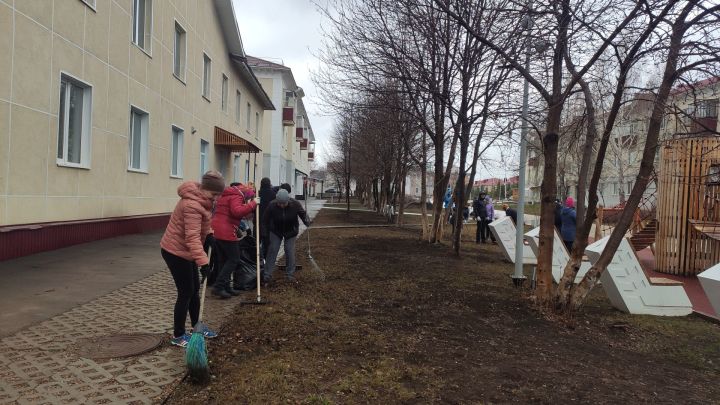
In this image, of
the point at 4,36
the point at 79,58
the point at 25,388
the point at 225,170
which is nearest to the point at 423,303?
the point at 25,388

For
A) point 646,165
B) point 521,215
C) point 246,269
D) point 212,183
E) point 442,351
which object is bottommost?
point 442,351

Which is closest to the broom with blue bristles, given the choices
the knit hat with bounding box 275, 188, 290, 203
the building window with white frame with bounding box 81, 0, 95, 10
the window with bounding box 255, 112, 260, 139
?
the knit hat with bounding box 275, 188, 290, 203

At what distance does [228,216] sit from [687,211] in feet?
35.7

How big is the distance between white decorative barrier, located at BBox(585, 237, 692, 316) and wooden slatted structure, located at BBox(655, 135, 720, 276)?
4498 mm

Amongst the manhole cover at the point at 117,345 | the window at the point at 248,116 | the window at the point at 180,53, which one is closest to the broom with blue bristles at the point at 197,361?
the manhole cover at the point at 117,345

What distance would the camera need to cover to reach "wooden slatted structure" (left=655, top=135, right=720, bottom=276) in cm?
1145

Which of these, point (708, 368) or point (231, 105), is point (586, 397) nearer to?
point (708, 368)

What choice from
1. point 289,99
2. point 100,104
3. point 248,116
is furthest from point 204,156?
point 289,99

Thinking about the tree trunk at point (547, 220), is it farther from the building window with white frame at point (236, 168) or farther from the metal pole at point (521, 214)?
the building window with white frame at point (236, 168)

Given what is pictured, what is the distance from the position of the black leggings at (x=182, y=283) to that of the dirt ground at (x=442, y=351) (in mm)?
435

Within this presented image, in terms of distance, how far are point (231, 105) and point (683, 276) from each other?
64.2 ft

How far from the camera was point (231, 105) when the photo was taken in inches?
946

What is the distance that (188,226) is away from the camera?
4441mm

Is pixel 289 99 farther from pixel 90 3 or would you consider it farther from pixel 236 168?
pixel 90 3
